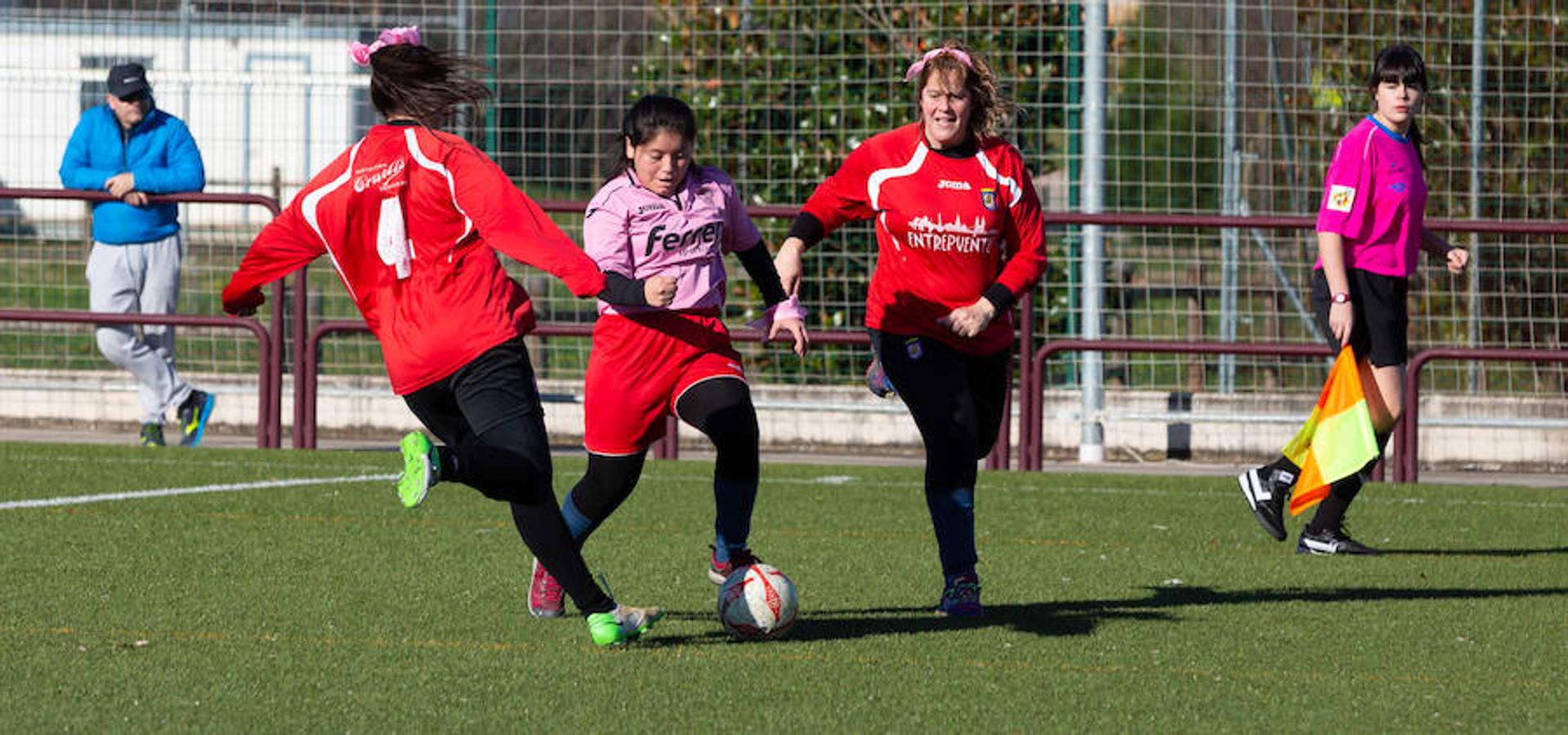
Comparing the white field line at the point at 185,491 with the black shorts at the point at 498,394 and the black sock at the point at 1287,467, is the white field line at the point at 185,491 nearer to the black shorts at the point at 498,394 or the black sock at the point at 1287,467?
the black shorts at the point at 498,394

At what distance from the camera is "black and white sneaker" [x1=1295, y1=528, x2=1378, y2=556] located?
8250 mm

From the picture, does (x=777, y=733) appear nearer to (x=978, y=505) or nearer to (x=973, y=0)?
(x=978, y=505)

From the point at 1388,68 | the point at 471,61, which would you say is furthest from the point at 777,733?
the point at 1388,68

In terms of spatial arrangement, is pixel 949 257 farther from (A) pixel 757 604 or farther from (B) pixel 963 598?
(A) pixel 757 604

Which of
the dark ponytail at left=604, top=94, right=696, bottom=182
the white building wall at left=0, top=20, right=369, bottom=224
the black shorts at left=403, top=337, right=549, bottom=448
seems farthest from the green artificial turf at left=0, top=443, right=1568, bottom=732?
the white building wall at left=0, top=20, right=369, bottom=224

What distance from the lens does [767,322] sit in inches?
248

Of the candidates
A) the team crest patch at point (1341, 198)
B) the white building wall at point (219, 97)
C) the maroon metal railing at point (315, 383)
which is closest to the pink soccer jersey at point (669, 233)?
the team crest patch at point (1341, 198)

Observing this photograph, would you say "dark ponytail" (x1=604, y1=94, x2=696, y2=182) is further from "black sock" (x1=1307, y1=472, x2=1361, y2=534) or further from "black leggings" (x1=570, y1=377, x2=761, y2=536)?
"black sock" (x1=1307, y1=472, x2=1361, y2=534)

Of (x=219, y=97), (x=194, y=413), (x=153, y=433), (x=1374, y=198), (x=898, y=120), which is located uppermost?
(x=219, y=97)

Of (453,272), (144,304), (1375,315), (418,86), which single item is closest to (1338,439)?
(1375,315)

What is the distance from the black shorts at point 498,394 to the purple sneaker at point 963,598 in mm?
1375

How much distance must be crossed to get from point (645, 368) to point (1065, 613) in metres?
1.42

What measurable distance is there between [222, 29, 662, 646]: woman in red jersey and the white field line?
356cm

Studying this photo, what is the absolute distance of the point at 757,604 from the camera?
231 inches
